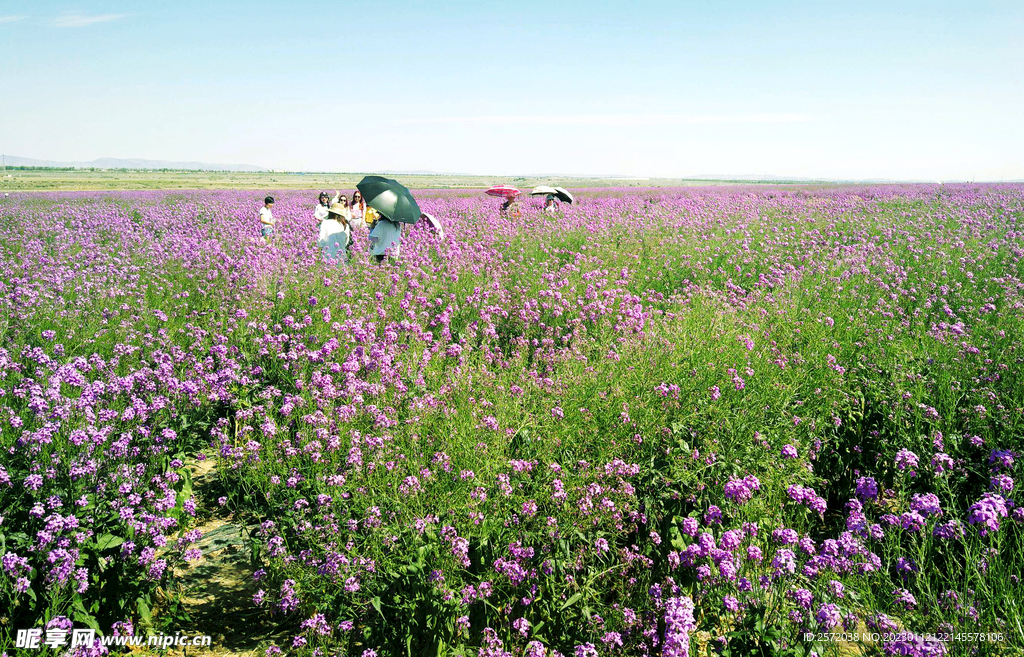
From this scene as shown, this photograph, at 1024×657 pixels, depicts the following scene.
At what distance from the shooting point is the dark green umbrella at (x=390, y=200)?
8383mm

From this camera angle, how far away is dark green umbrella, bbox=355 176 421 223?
8.38 meters

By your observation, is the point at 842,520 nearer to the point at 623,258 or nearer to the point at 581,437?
the point at 581,437

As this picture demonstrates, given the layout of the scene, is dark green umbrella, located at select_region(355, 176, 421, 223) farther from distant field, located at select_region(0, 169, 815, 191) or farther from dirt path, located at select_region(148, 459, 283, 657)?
distant field, located at select_region(0, 169, 815, 191)

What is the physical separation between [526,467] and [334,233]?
258 inches

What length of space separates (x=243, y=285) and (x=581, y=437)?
453 cm

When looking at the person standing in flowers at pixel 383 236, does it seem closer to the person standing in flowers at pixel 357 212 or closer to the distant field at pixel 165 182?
the person standing in flowers at pixel 357 212

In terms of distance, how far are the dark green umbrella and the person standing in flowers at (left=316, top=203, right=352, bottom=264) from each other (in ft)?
1.66

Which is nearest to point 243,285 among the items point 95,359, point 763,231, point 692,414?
point 95,359

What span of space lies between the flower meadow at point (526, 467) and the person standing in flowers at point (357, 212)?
10.8 ft

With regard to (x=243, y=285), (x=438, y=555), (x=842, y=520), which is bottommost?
(x=842, y=520)

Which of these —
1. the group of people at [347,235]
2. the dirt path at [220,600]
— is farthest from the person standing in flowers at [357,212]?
the dirt path at [220,600]

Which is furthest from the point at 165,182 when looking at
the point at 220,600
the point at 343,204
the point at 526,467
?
the point at 526,467

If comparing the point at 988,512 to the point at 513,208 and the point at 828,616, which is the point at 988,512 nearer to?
the point at 828,616

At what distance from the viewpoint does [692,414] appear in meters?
3.54
